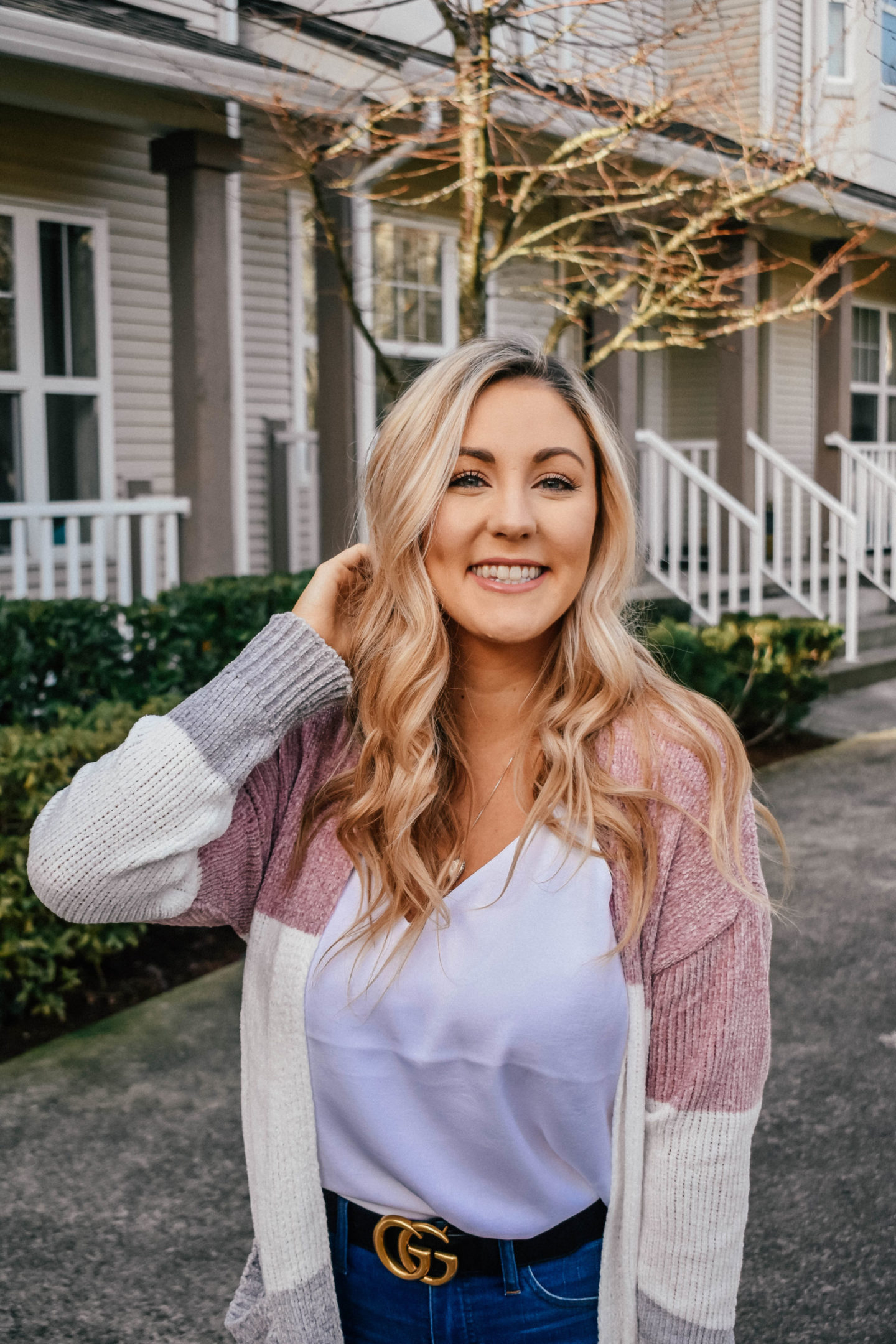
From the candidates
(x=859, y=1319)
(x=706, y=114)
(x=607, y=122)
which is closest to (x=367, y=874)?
(x=859, y=1319)

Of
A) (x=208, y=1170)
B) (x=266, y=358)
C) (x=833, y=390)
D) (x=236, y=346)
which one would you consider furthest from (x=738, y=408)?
(x=208, y=1170)

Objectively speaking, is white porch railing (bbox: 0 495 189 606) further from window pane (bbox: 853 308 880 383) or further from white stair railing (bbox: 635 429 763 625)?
window pane (bbox: 853 308 880 383)

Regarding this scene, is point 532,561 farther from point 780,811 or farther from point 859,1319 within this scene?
point 780,811

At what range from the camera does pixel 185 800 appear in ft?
5.38

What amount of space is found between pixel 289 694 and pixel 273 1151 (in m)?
0.61

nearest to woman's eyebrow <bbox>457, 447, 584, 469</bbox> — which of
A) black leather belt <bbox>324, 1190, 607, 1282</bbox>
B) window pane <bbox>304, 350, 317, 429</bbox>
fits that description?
black leather belt <bbox>324, 1190, 607, 1282</bbox>

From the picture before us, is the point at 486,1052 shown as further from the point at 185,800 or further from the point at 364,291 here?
the point at 364,291

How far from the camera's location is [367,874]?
1718mm

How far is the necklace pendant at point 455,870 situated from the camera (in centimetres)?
171

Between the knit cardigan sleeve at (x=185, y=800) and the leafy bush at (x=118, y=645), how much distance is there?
371 centimetres

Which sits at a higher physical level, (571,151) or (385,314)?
(385,314)

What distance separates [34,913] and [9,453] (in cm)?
501

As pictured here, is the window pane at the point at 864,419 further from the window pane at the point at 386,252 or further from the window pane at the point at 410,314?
the window pane at the point at 386,252

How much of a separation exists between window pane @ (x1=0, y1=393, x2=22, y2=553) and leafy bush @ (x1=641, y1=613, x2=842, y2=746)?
430 cm
